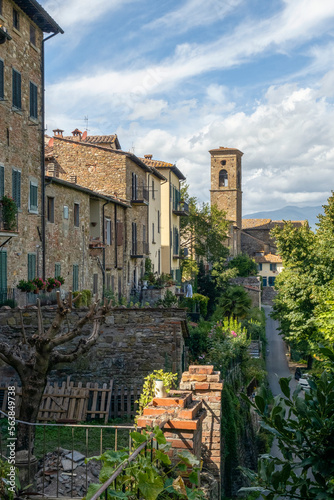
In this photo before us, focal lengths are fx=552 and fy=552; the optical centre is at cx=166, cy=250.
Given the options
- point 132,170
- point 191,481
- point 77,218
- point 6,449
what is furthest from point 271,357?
point 191,481

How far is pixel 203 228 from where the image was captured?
4950 cm

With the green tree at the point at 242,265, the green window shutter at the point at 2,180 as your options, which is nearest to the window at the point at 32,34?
the green window shutter at the point at 2,180

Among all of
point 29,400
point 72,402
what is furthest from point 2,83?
point 29,400

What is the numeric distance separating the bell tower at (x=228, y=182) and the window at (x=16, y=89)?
64989mm

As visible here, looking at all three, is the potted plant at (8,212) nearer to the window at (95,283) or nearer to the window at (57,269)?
the window at (57,269)

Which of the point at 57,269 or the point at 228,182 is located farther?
the point at 228,182

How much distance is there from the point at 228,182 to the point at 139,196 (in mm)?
53741

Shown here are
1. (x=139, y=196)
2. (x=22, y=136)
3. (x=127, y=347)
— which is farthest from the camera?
(x=139, y=196)

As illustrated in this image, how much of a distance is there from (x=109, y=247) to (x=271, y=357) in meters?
21.0

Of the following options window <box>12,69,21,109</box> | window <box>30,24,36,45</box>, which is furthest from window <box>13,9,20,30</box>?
window <box>12,69,21,109</box>

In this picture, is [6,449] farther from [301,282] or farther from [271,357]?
[271,357]

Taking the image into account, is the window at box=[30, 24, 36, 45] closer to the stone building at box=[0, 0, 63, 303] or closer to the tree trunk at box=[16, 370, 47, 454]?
the stone building at box=[0, 0, 63, 303]

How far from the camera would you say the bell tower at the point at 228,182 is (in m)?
82.1

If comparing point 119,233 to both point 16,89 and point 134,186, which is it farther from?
point 16,89
